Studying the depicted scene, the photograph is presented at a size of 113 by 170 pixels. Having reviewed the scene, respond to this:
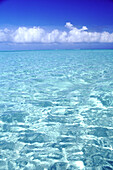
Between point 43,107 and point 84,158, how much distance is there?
284cm

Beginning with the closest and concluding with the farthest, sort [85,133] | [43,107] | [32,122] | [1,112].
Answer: [85,133]
[32,122]
[1,112]
[43,107]

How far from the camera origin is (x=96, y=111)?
17.1 feet

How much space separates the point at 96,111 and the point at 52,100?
5.98 feet

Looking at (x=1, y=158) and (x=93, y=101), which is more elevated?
(x=93, y=101)

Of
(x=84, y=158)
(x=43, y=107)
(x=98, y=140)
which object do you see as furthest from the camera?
(x=43, y=107)

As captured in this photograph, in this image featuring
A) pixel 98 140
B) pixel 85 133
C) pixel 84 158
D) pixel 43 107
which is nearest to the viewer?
pixel 84 158

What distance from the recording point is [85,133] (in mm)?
3854

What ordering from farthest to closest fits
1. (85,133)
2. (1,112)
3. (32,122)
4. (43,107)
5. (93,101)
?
(93,101)
(43,107)
(1,112)
(32,122)
(85,133)

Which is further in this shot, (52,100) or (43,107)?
(52,100)

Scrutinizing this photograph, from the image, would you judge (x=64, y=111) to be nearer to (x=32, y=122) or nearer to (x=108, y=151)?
(x=32, y=122)

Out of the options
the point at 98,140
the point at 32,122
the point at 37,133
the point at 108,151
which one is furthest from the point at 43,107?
the point at 108,151

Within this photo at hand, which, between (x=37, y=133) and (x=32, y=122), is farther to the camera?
(x=32, y=122)

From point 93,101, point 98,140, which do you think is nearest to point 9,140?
point 98,140

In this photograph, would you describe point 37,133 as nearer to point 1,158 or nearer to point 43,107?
point 1,158
